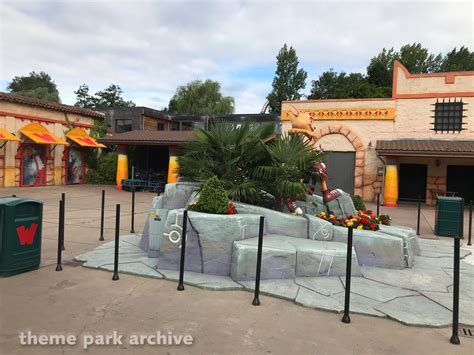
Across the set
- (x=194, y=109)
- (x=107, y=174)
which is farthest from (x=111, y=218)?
(x=194, y=109)

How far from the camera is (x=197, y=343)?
3.42 meters

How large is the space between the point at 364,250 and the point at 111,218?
7307mm

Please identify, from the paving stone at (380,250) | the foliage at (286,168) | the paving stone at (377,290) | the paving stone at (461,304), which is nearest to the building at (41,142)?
the foliage at (286,168)

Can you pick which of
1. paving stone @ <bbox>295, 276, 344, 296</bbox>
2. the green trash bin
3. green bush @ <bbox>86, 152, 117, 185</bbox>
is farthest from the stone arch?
the green trash bin

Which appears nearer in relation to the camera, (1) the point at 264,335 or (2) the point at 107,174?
(1) the point at 264,335

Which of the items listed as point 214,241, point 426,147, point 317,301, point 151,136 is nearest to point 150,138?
point 151,136

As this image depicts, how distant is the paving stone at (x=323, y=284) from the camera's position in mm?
4893

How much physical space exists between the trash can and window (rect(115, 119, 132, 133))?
23.4m

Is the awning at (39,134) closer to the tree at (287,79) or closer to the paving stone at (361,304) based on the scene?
the paving stone at (361,304)

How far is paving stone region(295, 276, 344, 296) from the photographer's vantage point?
16.1 ft

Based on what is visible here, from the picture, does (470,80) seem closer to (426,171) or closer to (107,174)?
(426,171)

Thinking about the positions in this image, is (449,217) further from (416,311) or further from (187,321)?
(187,321)

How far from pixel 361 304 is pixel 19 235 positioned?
4487 millimetres

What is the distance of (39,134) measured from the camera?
69.8ft
